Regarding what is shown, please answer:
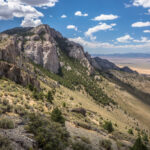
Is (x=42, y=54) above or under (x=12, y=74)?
above

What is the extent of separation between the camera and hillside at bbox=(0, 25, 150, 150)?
12061 millimetres

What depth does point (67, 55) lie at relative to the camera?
18800cm

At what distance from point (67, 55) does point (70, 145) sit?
178930 mm

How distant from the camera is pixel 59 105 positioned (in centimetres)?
→ 3862

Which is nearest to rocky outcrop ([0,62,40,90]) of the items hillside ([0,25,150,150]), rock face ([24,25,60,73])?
hillside ([0,25,150,150])

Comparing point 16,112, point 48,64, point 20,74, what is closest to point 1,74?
point 20,74

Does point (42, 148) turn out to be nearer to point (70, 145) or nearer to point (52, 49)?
point (70, 145)

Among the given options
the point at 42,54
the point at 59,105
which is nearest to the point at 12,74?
the point at 59,105

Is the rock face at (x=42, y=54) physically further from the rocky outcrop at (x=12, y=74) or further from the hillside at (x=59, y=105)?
the rocky outcrop at (x=12, y=74)

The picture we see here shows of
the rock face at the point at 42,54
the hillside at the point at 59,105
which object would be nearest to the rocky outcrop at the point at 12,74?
the hillside at the point at 59,105

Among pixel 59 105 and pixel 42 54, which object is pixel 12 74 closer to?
pixel 59 105

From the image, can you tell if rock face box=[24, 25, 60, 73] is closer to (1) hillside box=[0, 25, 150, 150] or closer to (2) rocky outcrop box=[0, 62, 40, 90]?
(1) hillside box=[0, 25, 150, 150]

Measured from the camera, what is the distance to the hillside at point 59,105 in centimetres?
1206

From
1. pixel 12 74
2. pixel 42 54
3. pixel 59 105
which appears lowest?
pixel 59 105
